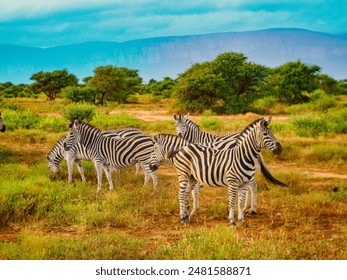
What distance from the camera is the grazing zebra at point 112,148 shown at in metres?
10.0

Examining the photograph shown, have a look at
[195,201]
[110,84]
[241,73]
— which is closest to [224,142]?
[195,201]

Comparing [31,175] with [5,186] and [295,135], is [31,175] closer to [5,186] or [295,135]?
[5,186]

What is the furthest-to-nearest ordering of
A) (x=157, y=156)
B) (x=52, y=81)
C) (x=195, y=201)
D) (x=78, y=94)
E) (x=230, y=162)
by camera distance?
(x=52, y=81)
(x=78, y=94)
(x=157, y=156)
(x=195, y=201)
(x=230, y=162)

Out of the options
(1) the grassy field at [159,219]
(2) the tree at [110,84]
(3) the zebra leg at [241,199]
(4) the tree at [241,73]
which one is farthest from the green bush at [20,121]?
(2) the tree at [110,84]

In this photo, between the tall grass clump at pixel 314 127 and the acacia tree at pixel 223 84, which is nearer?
the tall grass clump at pixel 314 127

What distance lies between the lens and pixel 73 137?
10078mm

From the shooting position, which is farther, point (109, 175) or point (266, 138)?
point (109, 175)

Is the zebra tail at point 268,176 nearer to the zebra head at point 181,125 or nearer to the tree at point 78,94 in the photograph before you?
the zebra head at point 181,125

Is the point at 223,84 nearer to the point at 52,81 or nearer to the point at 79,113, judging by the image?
the point at 79,113

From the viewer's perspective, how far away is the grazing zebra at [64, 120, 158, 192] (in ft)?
32.9

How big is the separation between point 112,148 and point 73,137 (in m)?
0.85

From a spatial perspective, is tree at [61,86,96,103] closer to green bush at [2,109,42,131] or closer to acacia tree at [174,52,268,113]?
acacia tree at [174,52,268,113]

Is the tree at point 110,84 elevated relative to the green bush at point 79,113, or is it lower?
A: elevated

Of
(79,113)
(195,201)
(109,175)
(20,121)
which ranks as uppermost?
(79,113)
